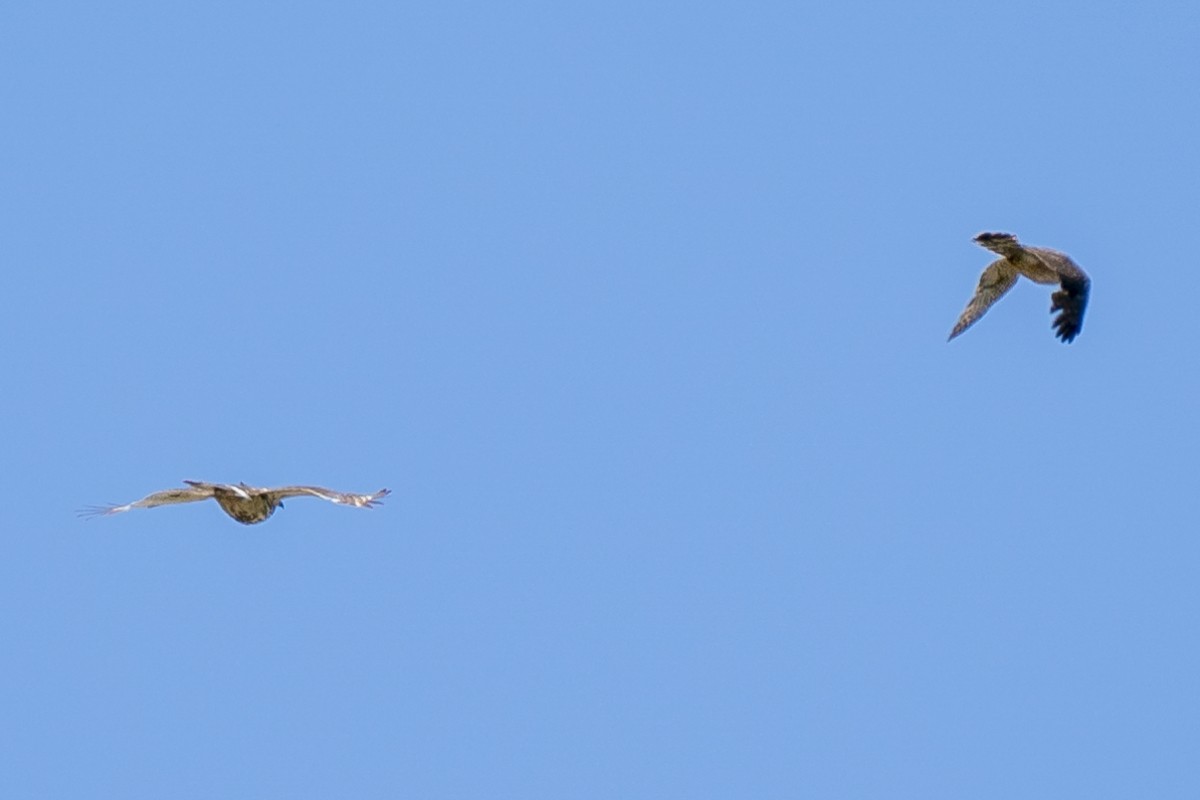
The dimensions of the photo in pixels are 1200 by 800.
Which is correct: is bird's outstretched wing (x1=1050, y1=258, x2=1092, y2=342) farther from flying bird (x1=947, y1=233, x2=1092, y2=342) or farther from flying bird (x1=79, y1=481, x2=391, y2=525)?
flying bird (x1=79, y1=481, x2=391, y2=525)

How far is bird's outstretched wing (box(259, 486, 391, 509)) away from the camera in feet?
103

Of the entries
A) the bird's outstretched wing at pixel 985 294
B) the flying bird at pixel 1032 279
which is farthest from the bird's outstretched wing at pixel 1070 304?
the bird's outstretched wing at pixel 985 294

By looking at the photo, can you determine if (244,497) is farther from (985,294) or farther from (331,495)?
(985,294)

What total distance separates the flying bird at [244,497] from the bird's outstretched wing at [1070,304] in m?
9.26

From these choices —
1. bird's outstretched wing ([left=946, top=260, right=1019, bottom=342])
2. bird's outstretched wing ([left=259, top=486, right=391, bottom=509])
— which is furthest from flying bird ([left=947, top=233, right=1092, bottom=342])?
bird's outstretched wing ([left=259, top=486, right=391, bottom=509])

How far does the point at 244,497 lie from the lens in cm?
3241

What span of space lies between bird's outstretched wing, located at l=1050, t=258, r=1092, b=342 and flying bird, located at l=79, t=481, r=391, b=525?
926cm

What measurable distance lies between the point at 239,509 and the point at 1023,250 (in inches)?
457

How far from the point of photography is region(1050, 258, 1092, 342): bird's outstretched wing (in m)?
31.1

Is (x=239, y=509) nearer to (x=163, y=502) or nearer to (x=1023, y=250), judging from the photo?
(x=163, y=502)

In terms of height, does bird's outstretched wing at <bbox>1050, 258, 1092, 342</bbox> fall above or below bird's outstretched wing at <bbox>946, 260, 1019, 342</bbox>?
below

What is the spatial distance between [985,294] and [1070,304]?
5.61m

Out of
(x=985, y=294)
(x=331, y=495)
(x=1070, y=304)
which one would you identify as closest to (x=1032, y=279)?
(x=985, y=294)

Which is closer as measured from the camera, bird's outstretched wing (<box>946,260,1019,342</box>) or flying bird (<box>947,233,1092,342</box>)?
flying bird (<box>947,233,1092,342</box>)
